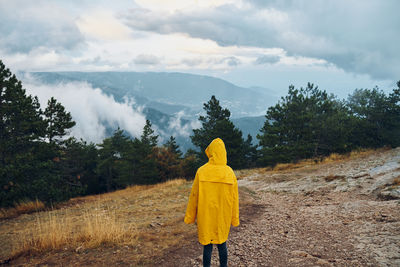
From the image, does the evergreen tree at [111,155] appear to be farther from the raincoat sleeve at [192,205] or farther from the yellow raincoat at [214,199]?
the yellow raincoat at [214,199]

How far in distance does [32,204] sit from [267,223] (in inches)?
511

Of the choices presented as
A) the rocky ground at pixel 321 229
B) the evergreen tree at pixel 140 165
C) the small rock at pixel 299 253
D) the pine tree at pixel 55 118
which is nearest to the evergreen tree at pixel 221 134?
the evergreen tree at pixel 140 165

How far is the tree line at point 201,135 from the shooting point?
15.9 metres

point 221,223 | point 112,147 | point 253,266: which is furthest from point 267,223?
point 112,147

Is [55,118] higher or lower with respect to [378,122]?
higher

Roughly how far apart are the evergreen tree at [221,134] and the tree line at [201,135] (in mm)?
131

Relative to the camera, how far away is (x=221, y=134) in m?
31.6

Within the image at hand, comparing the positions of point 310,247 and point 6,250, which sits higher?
point 310,247

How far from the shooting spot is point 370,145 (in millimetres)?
25406

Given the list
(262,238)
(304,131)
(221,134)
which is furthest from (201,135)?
(262,238)

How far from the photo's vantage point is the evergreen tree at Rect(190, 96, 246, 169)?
104 ft

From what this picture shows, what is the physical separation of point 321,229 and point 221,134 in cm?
2549

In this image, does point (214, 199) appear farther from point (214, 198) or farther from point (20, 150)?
point (20, 150)

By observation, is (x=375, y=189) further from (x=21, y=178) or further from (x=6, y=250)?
(x=21, y=178)
